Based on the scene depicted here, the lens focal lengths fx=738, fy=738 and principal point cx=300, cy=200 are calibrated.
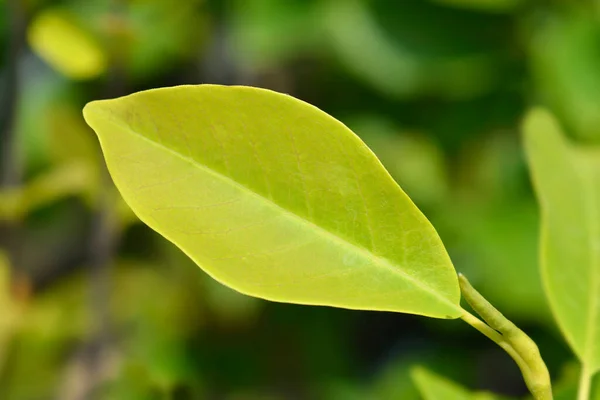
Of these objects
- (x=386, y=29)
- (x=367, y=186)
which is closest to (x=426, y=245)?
(x=367, y=186)

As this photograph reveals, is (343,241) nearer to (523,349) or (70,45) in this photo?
(523,349)

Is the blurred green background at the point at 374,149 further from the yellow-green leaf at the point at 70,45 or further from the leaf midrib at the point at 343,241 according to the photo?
the leaf midrib at the point at 343,241

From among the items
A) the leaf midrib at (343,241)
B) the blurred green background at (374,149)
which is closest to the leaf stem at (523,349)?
the leaf midrib at (343,241)

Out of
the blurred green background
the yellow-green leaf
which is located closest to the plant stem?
the yellow-green leaf

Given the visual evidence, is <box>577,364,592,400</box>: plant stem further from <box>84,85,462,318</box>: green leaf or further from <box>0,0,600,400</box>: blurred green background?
<box>0,0,600,400</box>: blurred green background

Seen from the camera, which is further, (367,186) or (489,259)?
(489,259)

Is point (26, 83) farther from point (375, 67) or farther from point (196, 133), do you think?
point (196, 133)

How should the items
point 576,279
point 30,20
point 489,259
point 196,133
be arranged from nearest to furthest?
point 196,133 < point 576,279 < point 30,20 < point 489,259
